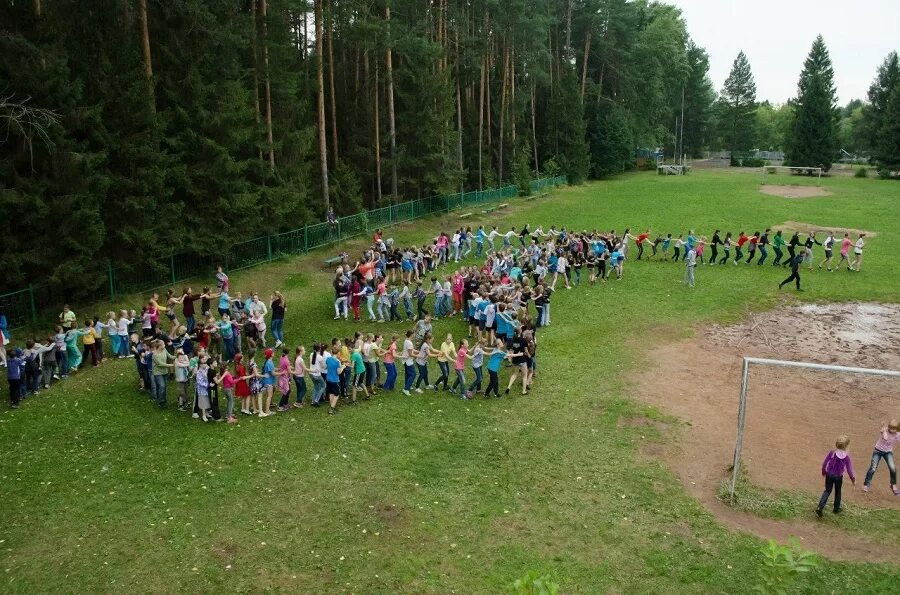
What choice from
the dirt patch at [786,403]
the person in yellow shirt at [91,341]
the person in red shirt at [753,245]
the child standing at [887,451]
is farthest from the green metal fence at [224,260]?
the child standing at [887,451]

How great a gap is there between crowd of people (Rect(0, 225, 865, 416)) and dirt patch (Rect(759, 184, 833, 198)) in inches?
938

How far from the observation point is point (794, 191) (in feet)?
177

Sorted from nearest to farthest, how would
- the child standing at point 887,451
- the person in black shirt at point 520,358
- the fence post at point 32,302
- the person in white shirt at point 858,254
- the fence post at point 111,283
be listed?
the child standing at point 887,451 < the person in black shirt at point 520,358 < the fence post at point 32,302 < the fence post at point 111,283 < the person in white shirt at point 858,254

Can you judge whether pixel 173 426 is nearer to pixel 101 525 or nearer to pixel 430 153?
pixel 101 525

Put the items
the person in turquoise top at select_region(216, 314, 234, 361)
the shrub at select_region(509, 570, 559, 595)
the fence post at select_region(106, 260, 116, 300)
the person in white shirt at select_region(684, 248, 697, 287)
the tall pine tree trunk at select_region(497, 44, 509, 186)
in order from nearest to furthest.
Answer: the shrub at select_region(509, 570, 559, 595)
the person in turquoise top at select_region(216, 314, 234, 361)
the fence post at select_region(106, 260, 116, 300)
the person in white shirt at select_region(684, 248, 697, 287)
the tall pine tree trunk at select_region(497, 44, 509, 186)

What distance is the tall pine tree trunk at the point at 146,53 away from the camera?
23000 mm

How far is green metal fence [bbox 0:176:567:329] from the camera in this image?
816 inches

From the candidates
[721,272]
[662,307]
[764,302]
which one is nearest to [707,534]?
[662,307]

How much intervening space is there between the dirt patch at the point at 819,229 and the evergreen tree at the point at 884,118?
3310cm

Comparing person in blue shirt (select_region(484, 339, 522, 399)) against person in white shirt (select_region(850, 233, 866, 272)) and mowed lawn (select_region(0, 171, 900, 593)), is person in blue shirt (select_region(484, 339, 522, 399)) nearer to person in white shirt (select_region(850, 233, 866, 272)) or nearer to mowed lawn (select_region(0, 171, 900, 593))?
mowed lawn (select_region(0, 171, 900, 593))

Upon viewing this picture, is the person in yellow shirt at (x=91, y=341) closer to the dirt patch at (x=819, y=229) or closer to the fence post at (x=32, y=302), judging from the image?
the fence post at (x=32, y=302)

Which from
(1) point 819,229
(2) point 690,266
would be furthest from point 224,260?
(1) point 819,229

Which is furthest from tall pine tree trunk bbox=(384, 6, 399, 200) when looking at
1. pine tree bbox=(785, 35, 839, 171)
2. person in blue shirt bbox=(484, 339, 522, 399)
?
pine tree bbox=(785, 35, 839, 171)

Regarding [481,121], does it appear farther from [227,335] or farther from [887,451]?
[887,451]
